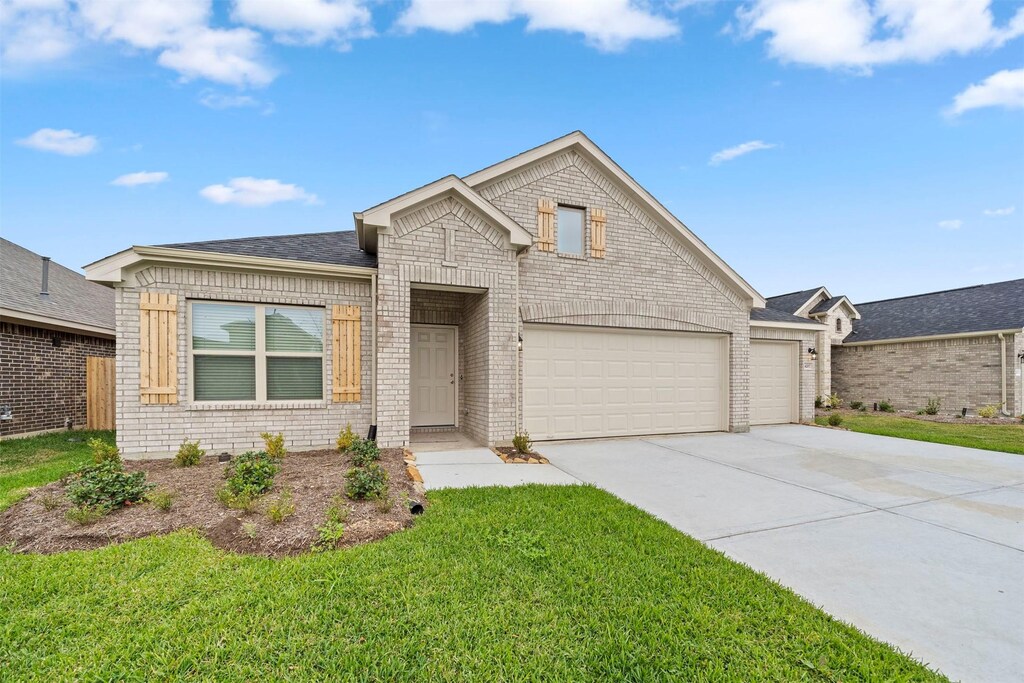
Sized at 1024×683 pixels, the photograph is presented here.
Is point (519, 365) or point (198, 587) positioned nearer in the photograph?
point (198, 587)

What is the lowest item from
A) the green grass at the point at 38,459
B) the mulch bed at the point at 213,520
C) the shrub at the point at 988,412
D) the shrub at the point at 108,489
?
the shrub at the point at 988,412

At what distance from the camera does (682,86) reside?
11.1 metres

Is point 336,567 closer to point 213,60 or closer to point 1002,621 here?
point 1002,621

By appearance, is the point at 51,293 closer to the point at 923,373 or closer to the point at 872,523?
the point at 872,523

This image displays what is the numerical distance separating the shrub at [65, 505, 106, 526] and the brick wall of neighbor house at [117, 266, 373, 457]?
2.66 m

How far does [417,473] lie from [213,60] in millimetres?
9399

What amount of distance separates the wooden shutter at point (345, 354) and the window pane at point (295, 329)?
0.98 ft

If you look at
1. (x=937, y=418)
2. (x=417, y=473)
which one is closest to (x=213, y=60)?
(x=417, y=473)

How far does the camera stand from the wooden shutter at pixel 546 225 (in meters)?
8.54

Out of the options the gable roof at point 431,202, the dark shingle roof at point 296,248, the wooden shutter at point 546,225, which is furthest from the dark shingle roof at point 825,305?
the dark shingle roof at point 296,248

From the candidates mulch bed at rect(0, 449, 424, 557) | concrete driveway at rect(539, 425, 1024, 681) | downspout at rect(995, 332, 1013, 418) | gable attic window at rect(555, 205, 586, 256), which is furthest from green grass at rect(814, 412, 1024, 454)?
mulch bed at rect(0, 449, 424, 557)

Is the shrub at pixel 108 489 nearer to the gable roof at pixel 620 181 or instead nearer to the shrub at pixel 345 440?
the shrub at pixel 345 440

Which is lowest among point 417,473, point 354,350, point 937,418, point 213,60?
point 937,418

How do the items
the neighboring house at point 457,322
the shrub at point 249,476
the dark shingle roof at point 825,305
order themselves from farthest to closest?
1. the dark shingle roof at point 825,305
2. the neighboring house at point 457,322
3. the shrub at point 249,476
